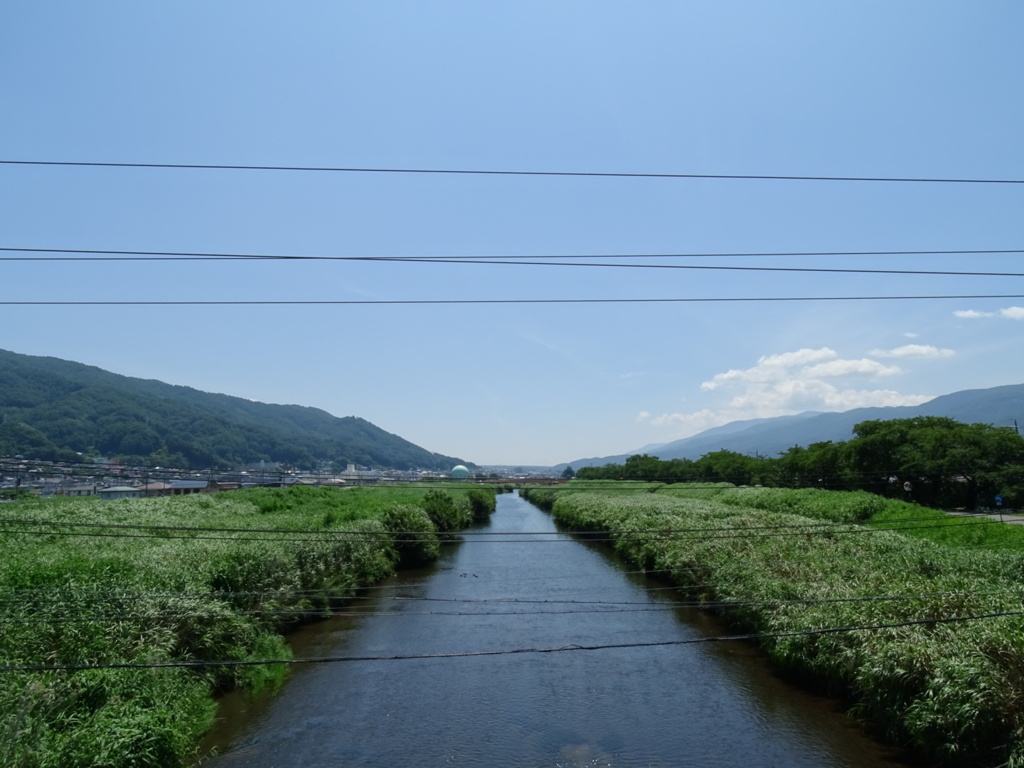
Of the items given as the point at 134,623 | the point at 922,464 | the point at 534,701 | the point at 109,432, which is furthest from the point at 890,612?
the point at 109,432

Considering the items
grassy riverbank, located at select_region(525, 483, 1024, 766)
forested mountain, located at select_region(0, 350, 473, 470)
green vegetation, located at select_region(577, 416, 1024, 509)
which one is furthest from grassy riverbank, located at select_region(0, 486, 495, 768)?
green vegetation, located at select_region(577, 416, 1024, 509)

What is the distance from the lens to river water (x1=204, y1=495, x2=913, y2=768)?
15.2 metres

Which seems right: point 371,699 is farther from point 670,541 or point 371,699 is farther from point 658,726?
point 670,541

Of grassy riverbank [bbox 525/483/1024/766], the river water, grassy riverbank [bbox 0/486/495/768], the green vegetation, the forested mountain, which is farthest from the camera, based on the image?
the green vegetation

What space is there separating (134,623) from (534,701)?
10.2 m

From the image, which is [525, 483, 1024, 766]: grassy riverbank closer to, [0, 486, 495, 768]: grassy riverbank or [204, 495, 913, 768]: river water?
[204, 495, 913, 768]: river water

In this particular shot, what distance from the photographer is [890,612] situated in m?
17.2

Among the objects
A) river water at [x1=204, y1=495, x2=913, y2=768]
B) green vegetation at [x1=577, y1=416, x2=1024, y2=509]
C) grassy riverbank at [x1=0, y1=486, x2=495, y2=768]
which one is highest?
green vegetation at [x1=577, y1=416, x2=1024, y2=509]

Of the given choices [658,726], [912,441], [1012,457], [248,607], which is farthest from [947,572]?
[912,441]

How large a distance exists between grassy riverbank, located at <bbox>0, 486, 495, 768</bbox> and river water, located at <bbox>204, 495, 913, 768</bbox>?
1.44 m

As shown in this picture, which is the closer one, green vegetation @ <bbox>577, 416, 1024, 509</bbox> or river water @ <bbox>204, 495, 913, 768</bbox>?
river water @ <bbox>204, 495, 913, 768</bbox>

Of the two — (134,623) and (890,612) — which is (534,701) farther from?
(134,623)

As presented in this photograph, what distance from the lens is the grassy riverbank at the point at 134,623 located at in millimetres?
12242

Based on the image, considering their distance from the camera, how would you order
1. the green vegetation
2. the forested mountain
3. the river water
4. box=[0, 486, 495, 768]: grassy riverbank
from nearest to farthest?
box=[0, 486, 495, 768]: grassy riverbank, the river water, the forested mountain, the green vegetation
